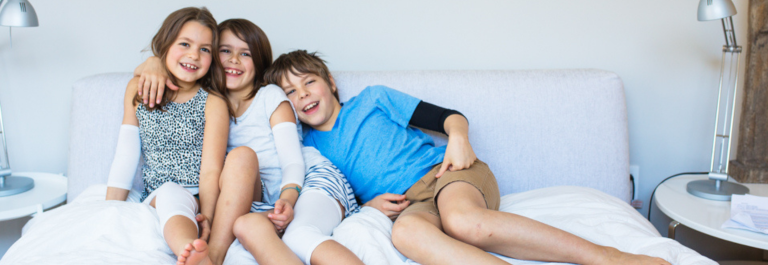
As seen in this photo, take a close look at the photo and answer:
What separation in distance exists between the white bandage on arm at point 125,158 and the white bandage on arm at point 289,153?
0.38 m

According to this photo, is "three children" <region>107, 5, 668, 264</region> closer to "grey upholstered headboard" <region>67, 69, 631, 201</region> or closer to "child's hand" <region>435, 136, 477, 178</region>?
"child's hand" <region>435, 136, 477, 178</region>

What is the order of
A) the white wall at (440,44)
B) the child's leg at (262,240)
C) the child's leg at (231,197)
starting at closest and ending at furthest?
the child's leg at (262,240)
the child's leg at (231,197)
the white wall at (440,44)

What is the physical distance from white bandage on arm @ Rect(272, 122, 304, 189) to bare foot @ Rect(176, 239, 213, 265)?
1.18 ft

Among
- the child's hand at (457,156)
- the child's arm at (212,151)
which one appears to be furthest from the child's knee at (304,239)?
the child's hand at (457,156)

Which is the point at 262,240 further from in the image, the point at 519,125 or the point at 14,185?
the point at 14,185

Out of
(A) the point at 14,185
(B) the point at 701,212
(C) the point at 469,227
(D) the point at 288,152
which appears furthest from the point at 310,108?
(B) the point at 701,212

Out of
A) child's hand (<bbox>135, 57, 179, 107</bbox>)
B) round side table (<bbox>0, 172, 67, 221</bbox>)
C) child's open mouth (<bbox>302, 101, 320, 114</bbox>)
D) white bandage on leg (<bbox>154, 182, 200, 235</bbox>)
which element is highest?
child's hand (<bbox>135, 57, 179, 107</bbox>)

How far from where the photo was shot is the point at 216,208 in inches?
44.1

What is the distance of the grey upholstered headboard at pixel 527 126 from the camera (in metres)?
1.45

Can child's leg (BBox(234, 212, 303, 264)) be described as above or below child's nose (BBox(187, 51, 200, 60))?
below

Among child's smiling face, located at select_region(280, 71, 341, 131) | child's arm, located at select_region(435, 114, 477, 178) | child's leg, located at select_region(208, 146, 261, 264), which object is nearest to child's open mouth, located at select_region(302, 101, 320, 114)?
child's smiling face, located at select_region(280, 71, 341, 131)

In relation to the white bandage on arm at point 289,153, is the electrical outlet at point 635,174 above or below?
below

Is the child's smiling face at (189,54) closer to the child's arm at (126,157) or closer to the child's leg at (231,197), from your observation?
the child's arm at (126,157)

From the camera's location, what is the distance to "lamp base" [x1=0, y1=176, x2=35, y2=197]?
1.45 metres
